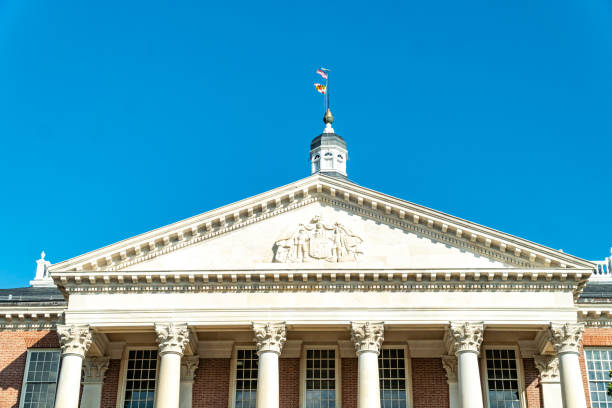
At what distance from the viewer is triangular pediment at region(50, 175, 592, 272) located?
33312 millimetres

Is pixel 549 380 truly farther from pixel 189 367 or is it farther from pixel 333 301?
pixel 189 367

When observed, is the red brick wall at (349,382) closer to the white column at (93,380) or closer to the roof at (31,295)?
the white column at (93,380)

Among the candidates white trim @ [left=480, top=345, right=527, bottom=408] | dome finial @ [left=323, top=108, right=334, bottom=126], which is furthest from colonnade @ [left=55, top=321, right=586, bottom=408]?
dome finial @ [left=323, top=108, right=334, bottom=126]

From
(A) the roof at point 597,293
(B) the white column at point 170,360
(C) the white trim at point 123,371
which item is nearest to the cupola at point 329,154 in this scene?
(A) the roof at point 597,293

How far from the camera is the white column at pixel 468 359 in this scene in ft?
103

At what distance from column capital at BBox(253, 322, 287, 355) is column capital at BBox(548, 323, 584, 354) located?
9517mm

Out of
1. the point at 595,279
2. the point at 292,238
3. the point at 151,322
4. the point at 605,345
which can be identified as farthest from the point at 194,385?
the point at 595,279

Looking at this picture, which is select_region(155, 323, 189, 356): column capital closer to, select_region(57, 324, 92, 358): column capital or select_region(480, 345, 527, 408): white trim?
select_region(57, 324, 92, 358): column capital

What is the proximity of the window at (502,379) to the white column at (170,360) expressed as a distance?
459 inches

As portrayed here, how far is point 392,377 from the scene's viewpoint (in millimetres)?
35219

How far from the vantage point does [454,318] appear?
32.7 metres

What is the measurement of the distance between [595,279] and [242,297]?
17915 mm

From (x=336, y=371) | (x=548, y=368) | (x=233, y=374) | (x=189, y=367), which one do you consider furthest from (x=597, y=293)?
(x=189, y=367)

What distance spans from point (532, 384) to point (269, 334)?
10375 millimetres
